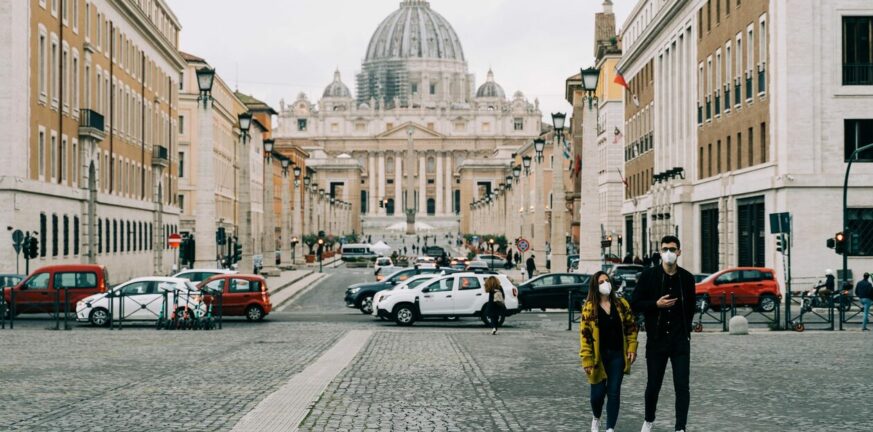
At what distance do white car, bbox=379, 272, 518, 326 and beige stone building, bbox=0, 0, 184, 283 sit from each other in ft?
52.7

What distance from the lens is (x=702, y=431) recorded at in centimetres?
1351

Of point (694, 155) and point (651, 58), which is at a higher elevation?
point (651, 58)

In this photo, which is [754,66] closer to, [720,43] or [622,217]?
[720,43]

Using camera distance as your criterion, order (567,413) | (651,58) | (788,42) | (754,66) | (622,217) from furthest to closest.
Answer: (622,217) < (651,58) < (754,66) < (788,42) < (567,413)

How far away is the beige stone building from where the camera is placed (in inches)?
1748

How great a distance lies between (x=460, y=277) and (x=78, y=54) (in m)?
25.6

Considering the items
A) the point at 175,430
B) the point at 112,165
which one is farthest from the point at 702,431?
the point at 112,165

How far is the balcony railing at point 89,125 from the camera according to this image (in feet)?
176

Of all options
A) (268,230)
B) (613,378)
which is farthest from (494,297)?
(268,230)

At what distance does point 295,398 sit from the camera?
1608cm

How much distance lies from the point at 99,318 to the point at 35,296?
8.96 ft

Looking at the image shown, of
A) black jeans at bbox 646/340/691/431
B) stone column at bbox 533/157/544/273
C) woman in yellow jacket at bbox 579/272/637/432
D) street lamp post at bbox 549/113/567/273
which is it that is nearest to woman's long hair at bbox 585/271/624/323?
woman in yellow jacket at bbox 579/272/637/432

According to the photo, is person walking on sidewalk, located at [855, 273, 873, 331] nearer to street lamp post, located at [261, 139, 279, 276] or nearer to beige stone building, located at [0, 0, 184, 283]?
beige stone building, located at [0, 0, 184, 283]

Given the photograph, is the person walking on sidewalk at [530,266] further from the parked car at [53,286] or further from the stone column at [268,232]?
the parked car at [53,286]
